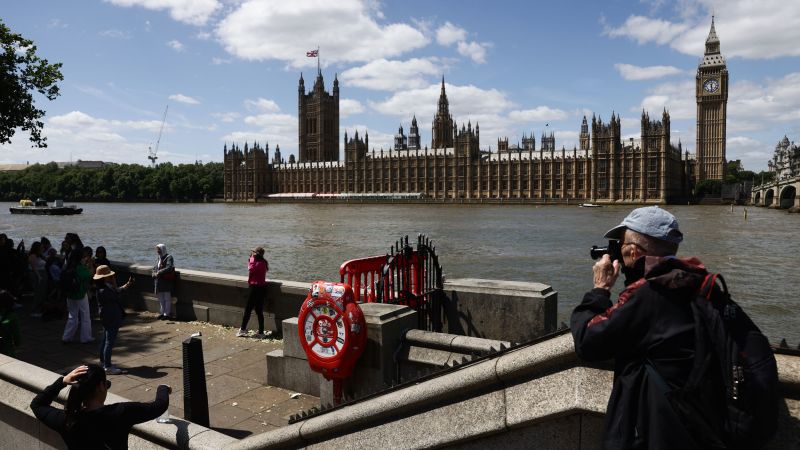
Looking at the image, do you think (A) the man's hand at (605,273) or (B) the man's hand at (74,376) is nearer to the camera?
(A) the man's hand at (605,273)

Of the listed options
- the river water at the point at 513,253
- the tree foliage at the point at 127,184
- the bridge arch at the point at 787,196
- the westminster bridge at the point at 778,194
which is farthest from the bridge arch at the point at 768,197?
the tree foliage at the point at 127,184

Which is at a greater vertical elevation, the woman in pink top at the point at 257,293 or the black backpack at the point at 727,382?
the black backpack at the point at 727,382

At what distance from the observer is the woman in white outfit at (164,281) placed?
8500mm

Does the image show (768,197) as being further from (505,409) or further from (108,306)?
(505,409)

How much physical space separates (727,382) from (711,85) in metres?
124

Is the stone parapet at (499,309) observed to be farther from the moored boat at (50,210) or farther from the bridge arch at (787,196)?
the bridge arch at (787,196)

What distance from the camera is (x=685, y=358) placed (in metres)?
1.88

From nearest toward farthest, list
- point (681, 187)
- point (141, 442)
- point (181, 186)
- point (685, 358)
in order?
point (685, 358) → point (141, 442) → point (681, 187) → point (181, 186)

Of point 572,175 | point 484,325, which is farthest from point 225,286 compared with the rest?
point 572,175

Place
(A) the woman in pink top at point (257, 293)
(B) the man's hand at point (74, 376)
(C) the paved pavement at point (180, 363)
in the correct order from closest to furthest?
(B) the man's hand at point (74, 376) < (C) the paved pavement at point (180, 363) < (A) the woman in pink top at point (257, 293)

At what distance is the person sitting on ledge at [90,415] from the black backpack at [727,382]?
2.87 meters

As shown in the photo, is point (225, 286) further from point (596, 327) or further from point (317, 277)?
point (317, 277)

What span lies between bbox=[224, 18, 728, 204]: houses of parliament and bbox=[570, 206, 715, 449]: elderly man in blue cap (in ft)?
314

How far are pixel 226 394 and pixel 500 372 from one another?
371cm
